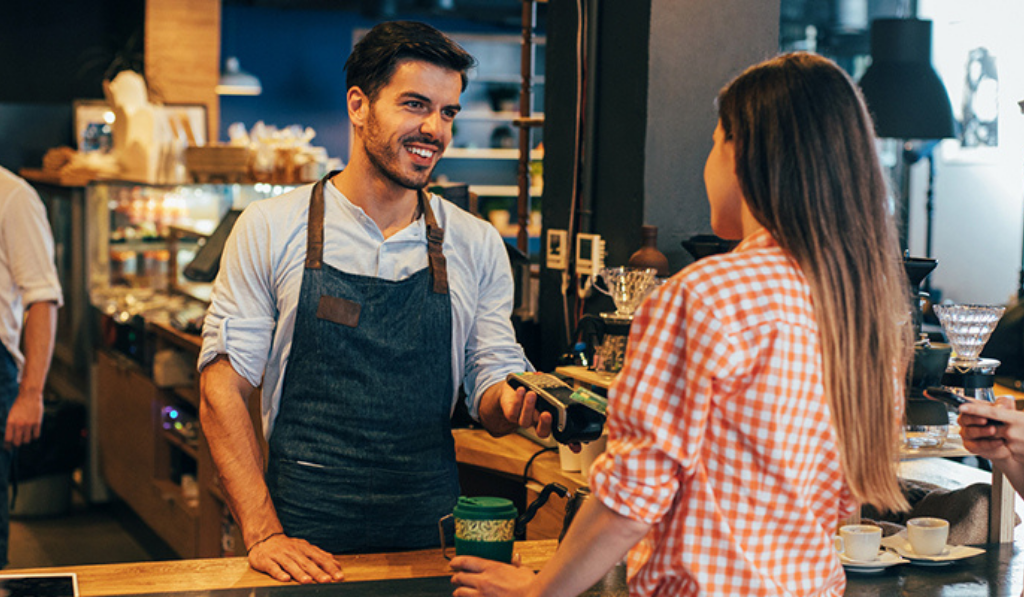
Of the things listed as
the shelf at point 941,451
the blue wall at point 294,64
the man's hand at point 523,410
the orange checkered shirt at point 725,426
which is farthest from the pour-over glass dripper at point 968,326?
the blue wall at point 294,64

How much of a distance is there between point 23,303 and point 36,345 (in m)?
0.14

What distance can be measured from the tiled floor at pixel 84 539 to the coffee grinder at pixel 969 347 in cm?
355

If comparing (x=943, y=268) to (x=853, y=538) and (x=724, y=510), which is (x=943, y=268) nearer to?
(x=853, y=538)

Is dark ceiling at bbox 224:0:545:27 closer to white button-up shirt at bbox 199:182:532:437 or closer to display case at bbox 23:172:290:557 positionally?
display case at bbox 23:172:290:557

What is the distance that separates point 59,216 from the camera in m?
5.98

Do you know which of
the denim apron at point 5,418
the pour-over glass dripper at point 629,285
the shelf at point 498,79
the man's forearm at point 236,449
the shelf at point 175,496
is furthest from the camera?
the shelf at point 498,79

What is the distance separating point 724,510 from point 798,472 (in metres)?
0.09

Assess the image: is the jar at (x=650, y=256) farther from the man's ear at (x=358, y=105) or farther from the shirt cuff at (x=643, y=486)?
the shirt cuff at (x=643, y=486)

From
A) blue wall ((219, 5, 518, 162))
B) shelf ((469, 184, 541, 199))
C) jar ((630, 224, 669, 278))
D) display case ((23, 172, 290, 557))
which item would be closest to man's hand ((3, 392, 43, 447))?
display case ((23, 172, 290, 557))

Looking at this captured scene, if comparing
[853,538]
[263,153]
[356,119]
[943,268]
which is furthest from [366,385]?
[943,268]

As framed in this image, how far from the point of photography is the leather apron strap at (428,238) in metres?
2.13

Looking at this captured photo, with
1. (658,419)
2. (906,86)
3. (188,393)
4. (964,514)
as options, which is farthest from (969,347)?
(188,393)

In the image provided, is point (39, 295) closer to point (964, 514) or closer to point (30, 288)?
point (30, 288)

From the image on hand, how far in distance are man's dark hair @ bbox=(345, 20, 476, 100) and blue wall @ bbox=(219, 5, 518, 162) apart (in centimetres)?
937
